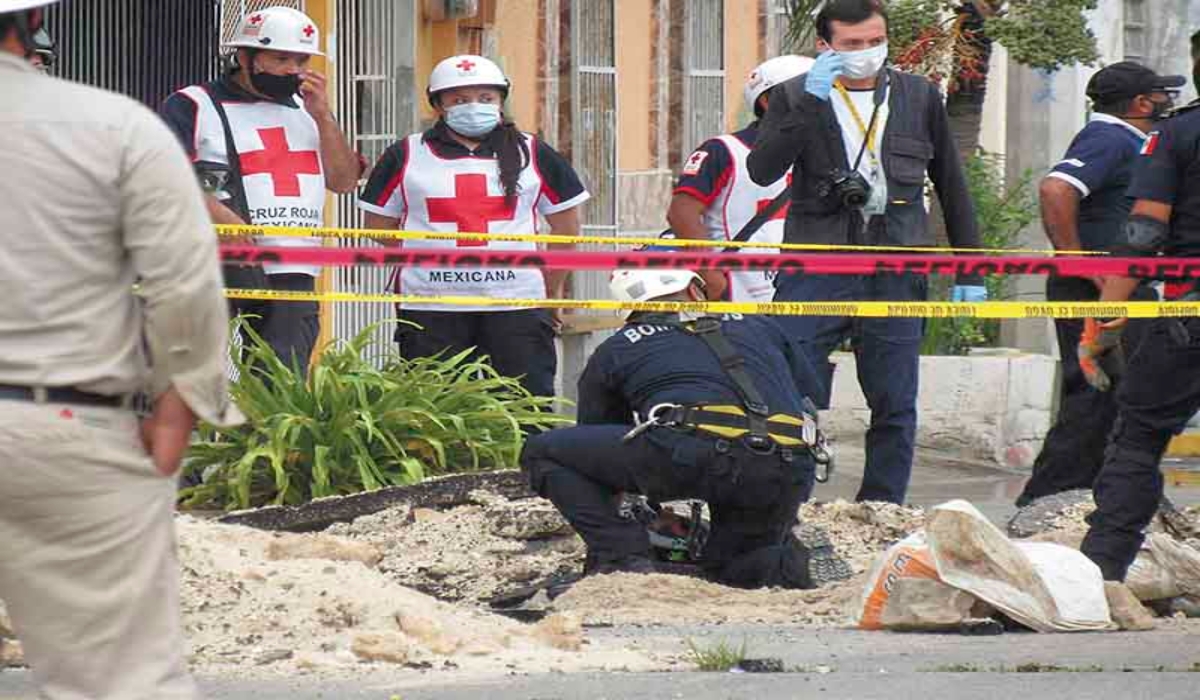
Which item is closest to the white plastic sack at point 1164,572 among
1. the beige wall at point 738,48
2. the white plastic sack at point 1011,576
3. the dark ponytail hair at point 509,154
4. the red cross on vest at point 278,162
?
the white plastic sack at point 1011,576

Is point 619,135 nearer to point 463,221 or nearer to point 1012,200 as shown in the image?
point 1012,200

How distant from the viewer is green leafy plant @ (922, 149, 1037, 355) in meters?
14.6

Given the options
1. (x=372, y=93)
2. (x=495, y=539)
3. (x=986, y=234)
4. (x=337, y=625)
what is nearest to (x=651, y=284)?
(x=495, y=539)

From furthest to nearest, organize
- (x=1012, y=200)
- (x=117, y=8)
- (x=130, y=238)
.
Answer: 1. (x=1012, y=200)
2. (x=117, y=8)
3. (x=130, y=238)

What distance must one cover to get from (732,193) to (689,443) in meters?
2.53

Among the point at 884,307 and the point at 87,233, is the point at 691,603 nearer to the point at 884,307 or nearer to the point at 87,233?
the point at 884,307

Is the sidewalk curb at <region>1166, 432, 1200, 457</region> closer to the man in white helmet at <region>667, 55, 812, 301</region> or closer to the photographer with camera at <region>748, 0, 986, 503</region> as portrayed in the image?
the man in white helmet at <region>667, 55, 812, 301</region>

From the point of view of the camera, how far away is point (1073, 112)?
22.8m

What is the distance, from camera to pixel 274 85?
9883mm

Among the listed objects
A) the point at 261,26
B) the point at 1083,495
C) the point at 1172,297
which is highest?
the point at 261,26

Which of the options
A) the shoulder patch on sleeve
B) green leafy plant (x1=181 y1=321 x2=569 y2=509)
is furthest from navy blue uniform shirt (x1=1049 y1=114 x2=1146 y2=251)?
green leafy plant (x1=181 y1=321 x2=569 y2=509)

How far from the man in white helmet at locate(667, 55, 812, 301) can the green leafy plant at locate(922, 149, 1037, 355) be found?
12.6 feet

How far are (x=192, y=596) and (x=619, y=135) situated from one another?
983cm

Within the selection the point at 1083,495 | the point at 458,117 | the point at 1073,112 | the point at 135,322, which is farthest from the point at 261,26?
the point at 1073,112
